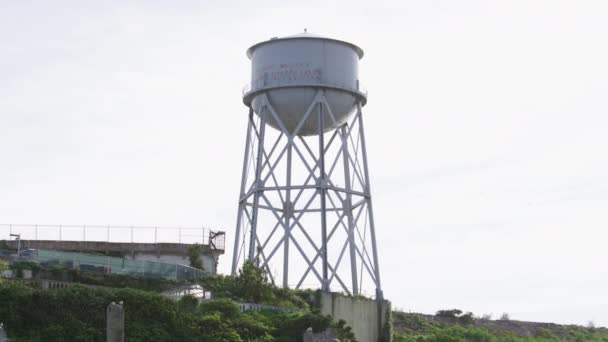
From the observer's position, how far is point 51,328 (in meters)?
41.8

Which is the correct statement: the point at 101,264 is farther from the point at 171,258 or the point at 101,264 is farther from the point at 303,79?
the point at 303,79

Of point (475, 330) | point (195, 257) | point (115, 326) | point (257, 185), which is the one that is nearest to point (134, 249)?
point (195, 257)

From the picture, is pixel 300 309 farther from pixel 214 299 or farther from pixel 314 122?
pixel 314 122

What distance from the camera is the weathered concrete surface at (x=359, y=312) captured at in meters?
58.3

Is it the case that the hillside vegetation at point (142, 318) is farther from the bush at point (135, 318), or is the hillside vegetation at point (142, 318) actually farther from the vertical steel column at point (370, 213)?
the vertical steel column at point (370, 213)

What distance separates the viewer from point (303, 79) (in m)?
63.3

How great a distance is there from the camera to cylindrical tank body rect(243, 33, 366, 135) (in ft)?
208

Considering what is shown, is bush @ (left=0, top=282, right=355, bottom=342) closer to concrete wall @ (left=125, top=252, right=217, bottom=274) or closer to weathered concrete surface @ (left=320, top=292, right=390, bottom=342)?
weathered concrete surface @ (left=320, top=292, right=390, bottom=342)

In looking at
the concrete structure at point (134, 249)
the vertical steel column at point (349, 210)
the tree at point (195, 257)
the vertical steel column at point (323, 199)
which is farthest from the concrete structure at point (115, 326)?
the concrete structure at point (134, 249)

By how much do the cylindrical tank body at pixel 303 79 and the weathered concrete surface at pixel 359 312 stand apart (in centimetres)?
886

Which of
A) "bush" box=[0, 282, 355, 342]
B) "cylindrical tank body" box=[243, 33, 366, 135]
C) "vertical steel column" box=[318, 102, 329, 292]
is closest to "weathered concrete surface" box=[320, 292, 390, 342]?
"vertical steel column" box=[318, 102, 329, 292]

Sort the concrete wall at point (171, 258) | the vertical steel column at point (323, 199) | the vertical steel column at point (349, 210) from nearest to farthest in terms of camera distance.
A: the vertical steel column at point (323, 199) → the vertical steel column at point (349, 210) → the concrete wall at point (171, 258)

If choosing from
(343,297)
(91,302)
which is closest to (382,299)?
(343,297)

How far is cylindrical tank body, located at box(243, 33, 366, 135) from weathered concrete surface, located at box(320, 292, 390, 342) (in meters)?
8.86
